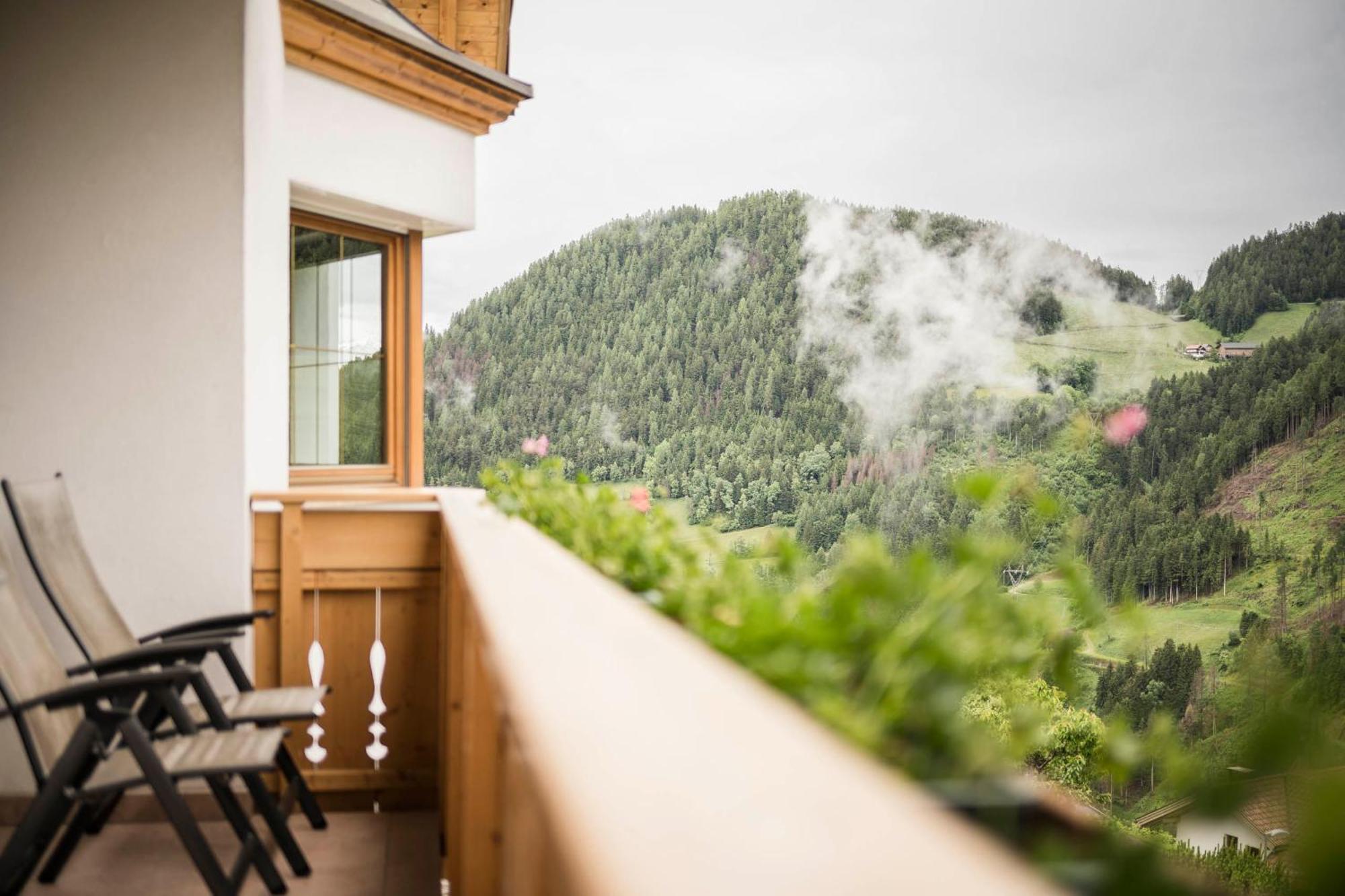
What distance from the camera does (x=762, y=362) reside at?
40.8 m

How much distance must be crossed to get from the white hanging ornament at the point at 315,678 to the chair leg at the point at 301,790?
115 millimetres

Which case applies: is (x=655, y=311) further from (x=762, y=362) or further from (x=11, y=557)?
(x=11, y=557)

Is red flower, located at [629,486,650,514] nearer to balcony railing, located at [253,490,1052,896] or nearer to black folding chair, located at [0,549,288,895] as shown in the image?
balcony railing, located at [253,490,1052,896]

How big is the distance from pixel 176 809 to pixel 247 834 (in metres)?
0.31

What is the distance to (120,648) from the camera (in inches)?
122

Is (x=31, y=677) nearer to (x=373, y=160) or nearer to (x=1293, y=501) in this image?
(x=373, y=160)

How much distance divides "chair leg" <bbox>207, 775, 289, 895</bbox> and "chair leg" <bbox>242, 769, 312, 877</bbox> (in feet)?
0.18

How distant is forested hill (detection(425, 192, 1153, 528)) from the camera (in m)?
35.4

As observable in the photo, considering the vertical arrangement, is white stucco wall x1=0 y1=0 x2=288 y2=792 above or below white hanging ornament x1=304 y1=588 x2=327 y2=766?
above

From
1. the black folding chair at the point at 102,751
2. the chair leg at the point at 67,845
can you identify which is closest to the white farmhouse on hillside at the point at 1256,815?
the black folding chair at the point at 102,751

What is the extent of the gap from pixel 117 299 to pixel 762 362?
3791 centimetres

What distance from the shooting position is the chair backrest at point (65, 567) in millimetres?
2957

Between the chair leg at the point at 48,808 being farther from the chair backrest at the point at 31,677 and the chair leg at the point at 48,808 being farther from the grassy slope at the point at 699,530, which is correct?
the grassy slope at the point at 699,530

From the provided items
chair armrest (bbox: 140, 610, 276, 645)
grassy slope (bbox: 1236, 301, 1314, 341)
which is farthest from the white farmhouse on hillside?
grassy slope (bbox: 1236, 301, 1314, 341)
